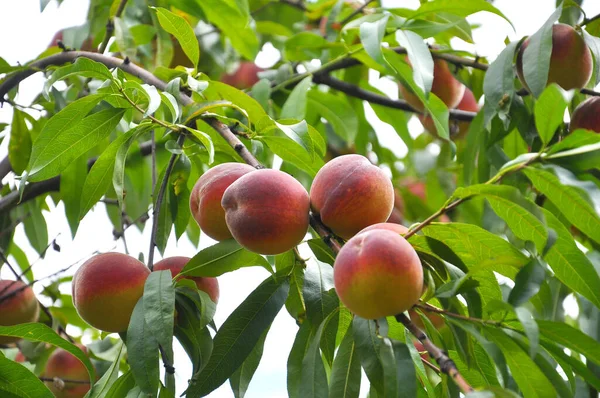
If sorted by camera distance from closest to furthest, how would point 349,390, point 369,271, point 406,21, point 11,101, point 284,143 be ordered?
point 369,271 → point 349,390 → point 284,143 → point 406,21 → point 11,101

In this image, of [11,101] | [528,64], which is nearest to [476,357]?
[528,64]

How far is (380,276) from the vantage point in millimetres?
711

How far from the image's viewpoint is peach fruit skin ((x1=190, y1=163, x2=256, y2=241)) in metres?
0.92

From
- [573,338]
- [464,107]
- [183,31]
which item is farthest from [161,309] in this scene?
[464,107]

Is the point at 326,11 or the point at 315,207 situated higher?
the point at 315,207

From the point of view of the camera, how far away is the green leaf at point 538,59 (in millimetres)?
1045

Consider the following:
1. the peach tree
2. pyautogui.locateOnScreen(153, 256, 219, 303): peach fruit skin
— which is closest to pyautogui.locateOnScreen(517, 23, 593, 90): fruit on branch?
the peach tree

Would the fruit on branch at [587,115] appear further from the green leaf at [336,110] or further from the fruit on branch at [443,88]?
the green leaf at [336,110]

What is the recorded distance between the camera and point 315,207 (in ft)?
2.85

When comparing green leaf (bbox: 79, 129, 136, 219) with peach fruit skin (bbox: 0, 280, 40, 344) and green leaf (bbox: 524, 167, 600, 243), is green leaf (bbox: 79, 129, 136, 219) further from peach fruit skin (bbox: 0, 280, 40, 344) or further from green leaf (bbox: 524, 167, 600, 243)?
green leaf (bbox: 524, 167, 600, 243)

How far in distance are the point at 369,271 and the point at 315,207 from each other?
6.8 inches

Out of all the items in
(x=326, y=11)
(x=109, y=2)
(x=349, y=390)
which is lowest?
(x=326, y=11)

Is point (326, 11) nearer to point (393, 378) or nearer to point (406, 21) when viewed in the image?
point (406, 21)

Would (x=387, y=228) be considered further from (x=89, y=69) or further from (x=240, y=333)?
(x=89, y=69)
